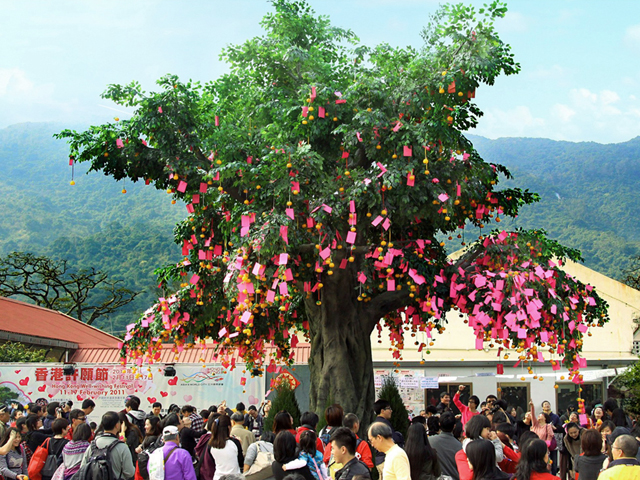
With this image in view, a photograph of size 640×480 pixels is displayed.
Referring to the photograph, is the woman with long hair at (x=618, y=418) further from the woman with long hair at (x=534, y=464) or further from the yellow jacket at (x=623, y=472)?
the woman with long hair at (x=534, y=464)

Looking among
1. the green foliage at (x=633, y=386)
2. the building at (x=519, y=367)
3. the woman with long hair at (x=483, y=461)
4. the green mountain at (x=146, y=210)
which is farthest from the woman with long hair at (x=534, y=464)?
the green mountain at (x=146, y=210)

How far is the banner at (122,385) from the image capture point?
13258 millimetres

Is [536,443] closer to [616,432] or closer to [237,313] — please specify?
[616,432]

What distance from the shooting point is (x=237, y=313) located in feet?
28.8

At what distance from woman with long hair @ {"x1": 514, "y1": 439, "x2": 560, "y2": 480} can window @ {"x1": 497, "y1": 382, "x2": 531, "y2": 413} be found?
12.2 m

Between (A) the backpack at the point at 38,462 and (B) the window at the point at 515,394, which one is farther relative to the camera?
(B) the window at the point at 515,394

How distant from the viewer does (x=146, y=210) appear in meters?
66.3

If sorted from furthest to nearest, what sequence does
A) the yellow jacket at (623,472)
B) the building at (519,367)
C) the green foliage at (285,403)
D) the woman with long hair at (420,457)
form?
the building at (519,367)
the green foliage at (285,403)
the woman with long hair at (420,457)
the yellow jacket at (623,472)

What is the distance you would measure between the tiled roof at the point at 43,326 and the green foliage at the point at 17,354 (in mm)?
582

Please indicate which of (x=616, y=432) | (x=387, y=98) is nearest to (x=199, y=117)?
(x=387, y=98)

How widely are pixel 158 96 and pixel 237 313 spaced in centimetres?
321

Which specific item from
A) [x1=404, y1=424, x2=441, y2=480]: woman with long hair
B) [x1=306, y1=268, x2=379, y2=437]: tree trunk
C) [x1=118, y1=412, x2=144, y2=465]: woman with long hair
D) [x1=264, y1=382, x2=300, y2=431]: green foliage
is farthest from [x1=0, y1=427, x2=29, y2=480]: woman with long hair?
[x1=306, y1=268, x2=379, y2=437]: tree trunk

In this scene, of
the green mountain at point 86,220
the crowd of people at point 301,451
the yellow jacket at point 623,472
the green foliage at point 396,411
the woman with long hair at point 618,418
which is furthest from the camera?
the green mountain at point 86,220

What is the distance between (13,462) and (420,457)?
3790 mm
